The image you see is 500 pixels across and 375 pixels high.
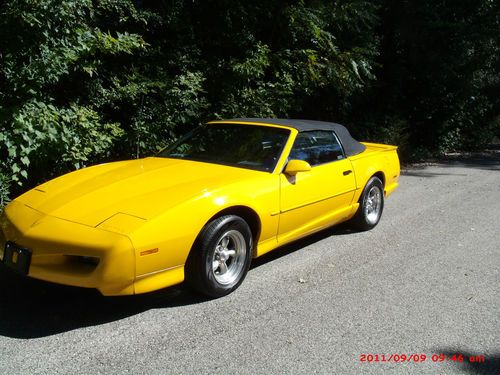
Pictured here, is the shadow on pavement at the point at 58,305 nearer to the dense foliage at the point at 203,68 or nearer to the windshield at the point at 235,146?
the windshield at the point at 235,146

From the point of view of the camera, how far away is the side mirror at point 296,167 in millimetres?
4254

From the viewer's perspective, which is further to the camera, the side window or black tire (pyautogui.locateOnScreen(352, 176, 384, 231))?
black tire (pyautogui.locateOnScreen(352, 176, 384, 231))

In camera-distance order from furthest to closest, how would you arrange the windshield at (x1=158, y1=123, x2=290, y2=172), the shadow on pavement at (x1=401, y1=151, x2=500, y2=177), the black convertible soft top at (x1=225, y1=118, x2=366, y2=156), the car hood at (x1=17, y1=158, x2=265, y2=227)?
the shadow on pavement at (x1=401, y1=151, x2=500, y2=177), the black convertible soft top at (x1=225, y1=118, x2=366, y2=156), the windshield at (x1=158, y1=123, x2=290, y2=172), the car hood at (x1=17, y1=158, x2=265, y2=227)

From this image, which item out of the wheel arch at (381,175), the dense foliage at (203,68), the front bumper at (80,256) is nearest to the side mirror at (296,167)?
the front bumper at (80,256)

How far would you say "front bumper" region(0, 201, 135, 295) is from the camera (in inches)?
119

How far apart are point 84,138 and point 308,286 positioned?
3762mm

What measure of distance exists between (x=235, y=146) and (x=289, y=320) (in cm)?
195

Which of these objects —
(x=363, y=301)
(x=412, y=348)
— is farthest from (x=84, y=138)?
(x=412, y=348)

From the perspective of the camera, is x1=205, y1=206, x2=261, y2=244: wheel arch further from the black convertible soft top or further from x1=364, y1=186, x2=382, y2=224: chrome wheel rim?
x1=364, y1=186, x2=382, y2=224: chrome wheel rim

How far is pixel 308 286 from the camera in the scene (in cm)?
404

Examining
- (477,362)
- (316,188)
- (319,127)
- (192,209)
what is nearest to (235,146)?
(316,188)

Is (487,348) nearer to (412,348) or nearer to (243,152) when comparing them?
(412,348)

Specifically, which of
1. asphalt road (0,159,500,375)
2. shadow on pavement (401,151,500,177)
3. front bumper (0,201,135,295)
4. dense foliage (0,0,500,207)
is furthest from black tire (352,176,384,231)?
shadow on pavement (401,151,500,177)

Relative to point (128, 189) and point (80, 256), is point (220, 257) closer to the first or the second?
point (128, 189)
